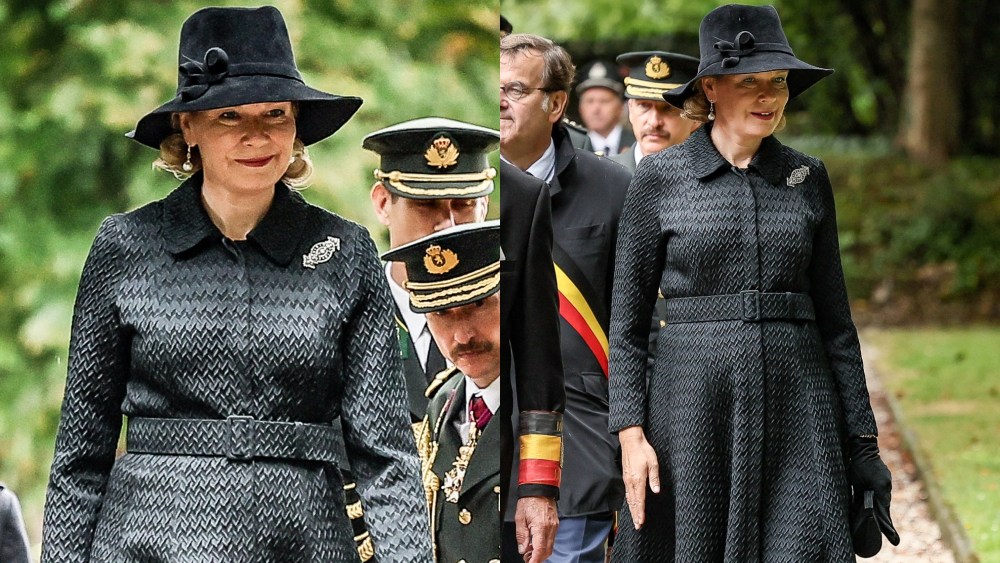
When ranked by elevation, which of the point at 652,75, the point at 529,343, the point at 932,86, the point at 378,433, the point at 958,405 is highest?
the point at 378,433

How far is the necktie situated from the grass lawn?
4.69m

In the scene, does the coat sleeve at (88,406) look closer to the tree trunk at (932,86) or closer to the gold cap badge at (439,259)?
the gold cap badge at (439,259)

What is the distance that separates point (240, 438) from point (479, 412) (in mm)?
880

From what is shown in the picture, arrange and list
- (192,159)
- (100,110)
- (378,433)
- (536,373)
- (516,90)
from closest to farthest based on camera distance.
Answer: (378,433), (192,159), (100,110), (536,373), (516,90)

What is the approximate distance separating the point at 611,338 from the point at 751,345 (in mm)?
411

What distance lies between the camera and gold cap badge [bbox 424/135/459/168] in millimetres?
4023

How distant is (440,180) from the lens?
159 inches


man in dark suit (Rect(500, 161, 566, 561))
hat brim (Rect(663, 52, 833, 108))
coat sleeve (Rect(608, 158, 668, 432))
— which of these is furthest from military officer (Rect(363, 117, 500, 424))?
hat brim (Rect(663, 52, 833, 108))

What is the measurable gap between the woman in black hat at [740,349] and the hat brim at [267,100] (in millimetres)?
1362

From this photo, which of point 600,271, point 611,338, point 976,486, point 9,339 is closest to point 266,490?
point 9,339

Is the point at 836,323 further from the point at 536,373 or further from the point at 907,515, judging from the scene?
the point at 907,515

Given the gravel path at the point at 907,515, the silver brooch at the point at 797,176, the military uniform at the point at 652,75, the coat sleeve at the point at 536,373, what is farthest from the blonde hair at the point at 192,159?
the gravel path at the point at 907,515

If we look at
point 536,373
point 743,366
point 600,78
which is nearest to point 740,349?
point 743,366

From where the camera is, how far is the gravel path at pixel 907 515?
9.25m
